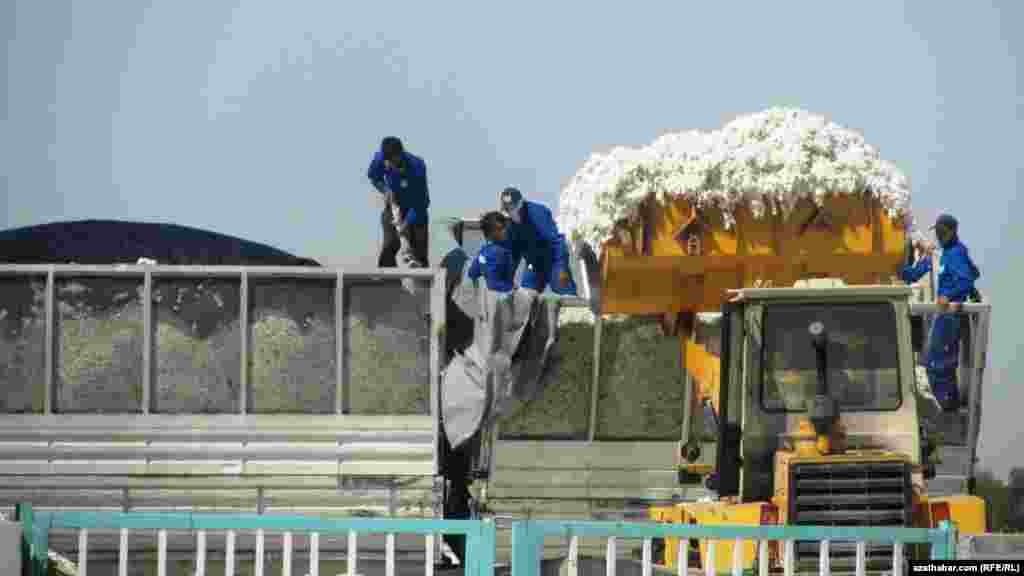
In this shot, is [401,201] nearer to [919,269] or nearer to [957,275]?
[919,269]

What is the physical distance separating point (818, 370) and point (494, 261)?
384 cm

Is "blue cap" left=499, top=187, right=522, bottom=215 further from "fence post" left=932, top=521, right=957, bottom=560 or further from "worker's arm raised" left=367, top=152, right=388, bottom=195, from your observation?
"fence post" left=932, top=521, right=957, bottom=560

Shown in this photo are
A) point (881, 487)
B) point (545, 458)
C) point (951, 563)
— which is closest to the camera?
point (951, 563)

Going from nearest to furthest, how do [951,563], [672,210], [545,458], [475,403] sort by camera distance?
[951,563], [672,210], [475,403], [545,458]

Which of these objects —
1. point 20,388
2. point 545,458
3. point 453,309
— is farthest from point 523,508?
point 20,388

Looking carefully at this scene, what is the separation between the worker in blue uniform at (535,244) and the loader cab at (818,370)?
371 cm

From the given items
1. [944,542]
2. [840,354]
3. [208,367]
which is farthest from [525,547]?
[208,367]

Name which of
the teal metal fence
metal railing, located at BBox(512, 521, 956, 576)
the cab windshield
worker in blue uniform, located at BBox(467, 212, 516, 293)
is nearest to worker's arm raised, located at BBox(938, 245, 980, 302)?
worker in blue uniform, located at BBox(467, 212, 516, 293)

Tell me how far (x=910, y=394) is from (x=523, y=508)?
4.42 m

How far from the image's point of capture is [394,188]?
16.7 meters

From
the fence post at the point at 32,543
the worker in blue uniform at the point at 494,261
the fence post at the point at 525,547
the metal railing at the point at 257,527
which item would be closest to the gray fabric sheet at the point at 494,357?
the worker in blue uniform at the point at 494,261

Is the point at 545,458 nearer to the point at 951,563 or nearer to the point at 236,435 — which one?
the point at 236,435

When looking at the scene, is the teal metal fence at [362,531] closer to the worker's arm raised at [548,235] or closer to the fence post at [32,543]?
the fence post at [32,543]

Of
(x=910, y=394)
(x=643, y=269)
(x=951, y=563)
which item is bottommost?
(x=951, y=563)
